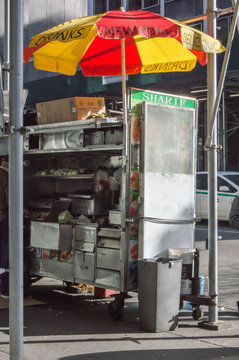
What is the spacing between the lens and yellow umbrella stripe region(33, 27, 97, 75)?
743cm

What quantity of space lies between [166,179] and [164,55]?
6.91ft

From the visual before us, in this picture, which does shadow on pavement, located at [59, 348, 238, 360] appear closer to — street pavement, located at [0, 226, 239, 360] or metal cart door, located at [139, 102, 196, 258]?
street pavement, located at [0, 226, 239, 360]

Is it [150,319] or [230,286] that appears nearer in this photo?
[150,319]

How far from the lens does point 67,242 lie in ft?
23.4

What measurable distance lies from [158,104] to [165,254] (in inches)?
72.9

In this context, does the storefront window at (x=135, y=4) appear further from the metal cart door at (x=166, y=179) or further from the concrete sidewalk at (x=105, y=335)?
the concrete sidewalk at (x=105, y=335)

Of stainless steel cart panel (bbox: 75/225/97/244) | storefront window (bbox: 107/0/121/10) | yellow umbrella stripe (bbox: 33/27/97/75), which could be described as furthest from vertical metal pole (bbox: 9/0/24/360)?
storefront window (bbox: 107/0/121/10)

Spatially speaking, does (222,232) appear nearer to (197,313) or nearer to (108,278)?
(197,313)

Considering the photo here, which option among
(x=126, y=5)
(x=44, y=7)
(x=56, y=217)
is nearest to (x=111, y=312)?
(x=56, y=217)

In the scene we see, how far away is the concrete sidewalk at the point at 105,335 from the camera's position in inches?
203

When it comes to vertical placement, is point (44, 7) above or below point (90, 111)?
above

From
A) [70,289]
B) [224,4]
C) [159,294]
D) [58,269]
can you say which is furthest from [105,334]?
[224,4]

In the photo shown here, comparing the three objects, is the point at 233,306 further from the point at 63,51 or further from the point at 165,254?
the point at 63,51

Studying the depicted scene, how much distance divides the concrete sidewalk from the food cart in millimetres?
403
